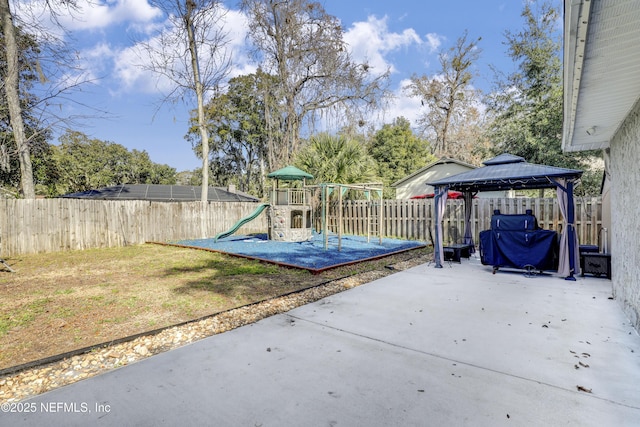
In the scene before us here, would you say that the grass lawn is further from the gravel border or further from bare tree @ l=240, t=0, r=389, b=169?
bare tree @ l=240, t=0, r=389, b=169

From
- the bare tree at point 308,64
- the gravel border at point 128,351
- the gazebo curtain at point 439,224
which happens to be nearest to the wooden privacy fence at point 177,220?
the gazebo curtain at point 439,224

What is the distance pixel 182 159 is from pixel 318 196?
58.9 feet

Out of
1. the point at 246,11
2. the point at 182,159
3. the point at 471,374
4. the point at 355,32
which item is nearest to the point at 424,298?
the point at 471,374

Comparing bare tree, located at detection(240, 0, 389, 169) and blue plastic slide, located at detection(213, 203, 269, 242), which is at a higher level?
bare tree, located at detection(240, 0, 389, 169)

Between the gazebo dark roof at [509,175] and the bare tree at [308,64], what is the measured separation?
33.0 feet

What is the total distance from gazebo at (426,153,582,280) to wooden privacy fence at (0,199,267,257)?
31.5 ft

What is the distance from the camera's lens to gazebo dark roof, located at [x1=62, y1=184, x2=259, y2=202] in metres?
18.8

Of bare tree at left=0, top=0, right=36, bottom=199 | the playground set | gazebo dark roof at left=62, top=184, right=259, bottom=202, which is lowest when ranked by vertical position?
the playground set

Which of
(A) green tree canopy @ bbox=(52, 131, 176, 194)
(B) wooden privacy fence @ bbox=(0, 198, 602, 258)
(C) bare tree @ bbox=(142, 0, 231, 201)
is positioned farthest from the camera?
(A) green tree canopy @ bbox=(52, 131, 176, 194)

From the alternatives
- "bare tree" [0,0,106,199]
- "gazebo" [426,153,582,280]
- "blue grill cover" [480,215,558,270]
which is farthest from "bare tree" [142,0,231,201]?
"blue grill cover" [480,215,558,270]

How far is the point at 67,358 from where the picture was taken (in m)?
2.77

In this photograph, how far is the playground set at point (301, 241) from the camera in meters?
7.94

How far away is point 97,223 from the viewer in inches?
408

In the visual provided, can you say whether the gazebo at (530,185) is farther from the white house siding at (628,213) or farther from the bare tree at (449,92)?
the bare tree at (449,92)
